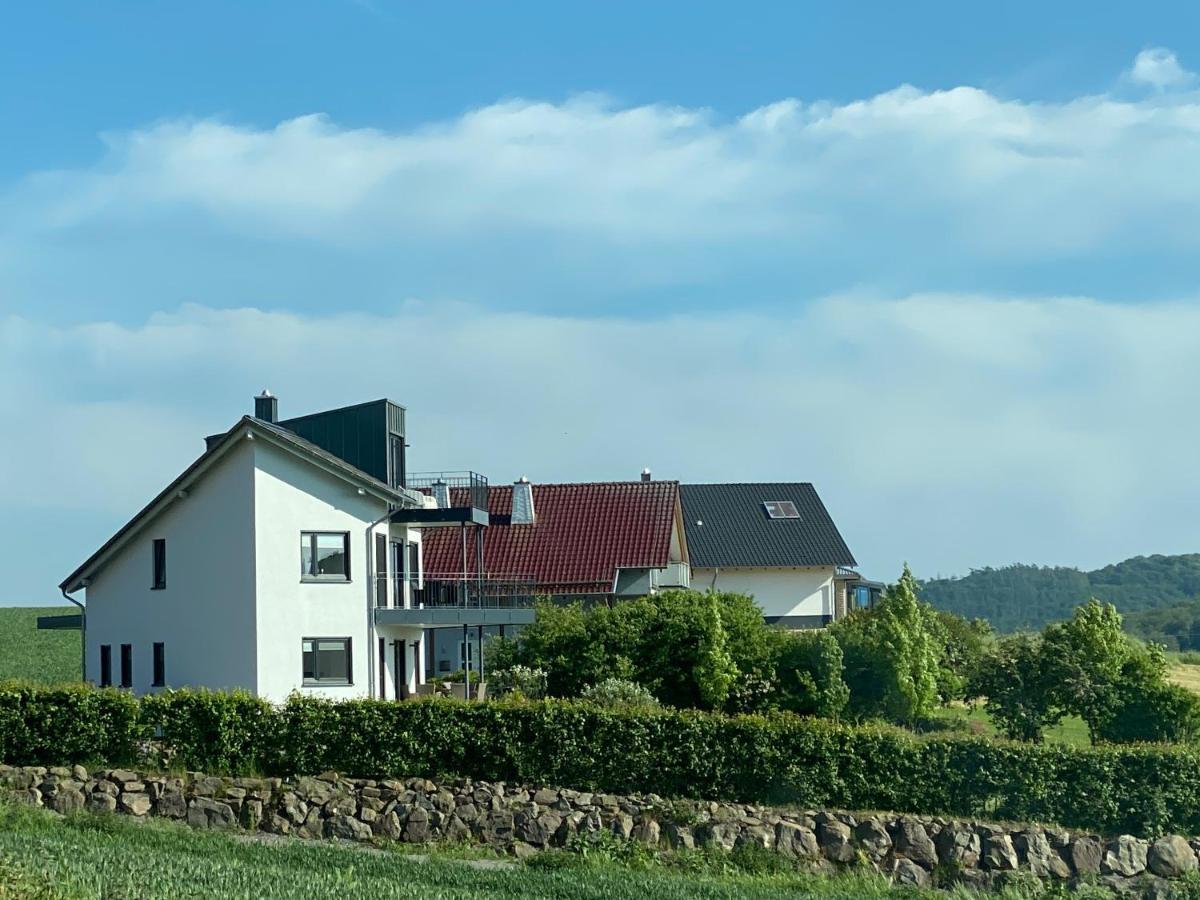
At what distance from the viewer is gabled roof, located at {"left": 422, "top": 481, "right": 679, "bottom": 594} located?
50562 millimetres

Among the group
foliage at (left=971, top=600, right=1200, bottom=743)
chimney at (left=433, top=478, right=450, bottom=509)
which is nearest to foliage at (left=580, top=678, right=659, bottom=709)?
foliage at (left=971, top=600, right=1200, bottom=743)

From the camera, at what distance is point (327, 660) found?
3678cm

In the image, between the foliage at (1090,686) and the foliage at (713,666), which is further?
the foliage at (713,666)

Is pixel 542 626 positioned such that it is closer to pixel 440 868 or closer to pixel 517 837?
pixel 517 837

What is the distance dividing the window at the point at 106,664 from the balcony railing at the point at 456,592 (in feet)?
24.7

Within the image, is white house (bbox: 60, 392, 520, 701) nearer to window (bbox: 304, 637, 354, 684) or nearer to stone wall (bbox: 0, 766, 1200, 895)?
window (bbox: 304, 637, 354, 684)

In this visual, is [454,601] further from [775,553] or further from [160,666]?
[775,553]

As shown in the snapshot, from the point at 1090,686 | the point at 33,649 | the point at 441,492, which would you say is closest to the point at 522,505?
the point at 441,492

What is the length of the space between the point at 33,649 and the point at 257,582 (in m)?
37.2

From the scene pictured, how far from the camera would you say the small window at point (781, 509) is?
66500 millimetres

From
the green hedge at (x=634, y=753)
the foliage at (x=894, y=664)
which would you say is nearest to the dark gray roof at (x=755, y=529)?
the foliage at (x=894, y=664)

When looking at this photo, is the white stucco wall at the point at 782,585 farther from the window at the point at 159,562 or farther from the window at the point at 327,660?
the window at the point at 159,562

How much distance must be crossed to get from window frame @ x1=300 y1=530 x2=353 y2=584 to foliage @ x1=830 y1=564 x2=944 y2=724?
1356 cm

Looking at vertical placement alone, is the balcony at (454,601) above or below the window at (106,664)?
above
